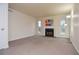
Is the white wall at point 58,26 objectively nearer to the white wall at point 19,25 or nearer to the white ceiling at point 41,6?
the white wall at point 19,25

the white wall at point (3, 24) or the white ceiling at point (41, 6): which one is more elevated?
the white ceiling at point (41, 6)

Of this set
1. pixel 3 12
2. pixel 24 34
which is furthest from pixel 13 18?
pixel 3 12

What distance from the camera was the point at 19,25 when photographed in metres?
7.47

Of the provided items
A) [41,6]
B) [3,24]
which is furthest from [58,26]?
[3,24]

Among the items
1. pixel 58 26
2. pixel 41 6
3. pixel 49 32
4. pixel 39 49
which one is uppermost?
pixel 41 6

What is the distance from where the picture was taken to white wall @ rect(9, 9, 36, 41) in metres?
6.50

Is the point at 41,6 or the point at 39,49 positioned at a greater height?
the point at 41,6

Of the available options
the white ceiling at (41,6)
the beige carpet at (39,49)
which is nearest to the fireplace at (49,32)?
the white ceiling at (41,6)

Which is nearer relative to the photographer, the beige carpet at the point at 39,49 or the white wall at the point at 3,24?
the beige carpet at the point at 39,49

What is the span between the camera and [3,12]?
4.20 meters

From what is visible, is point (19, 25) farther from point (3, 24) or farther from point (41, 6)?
point (3, 24)

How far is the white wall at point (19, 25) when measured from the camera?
650 centimetres
